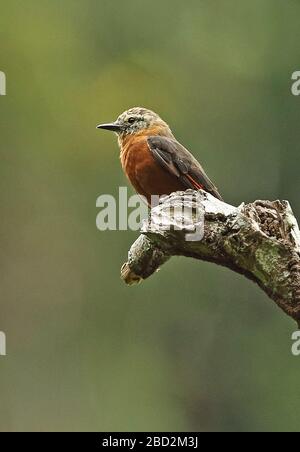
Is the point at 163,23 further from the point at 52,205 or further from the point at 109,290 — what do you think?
the point at 109,290

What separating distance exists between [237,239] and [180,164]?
2.18m

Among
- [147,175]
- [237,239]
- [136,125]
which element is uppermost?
[136,125]

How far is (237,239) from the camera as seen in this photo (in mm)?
4699

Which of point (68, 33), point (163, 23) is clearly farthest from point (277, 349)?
point (68, 33)

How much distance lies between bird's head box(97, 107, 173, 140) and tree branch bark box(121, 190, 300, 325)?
253 cm

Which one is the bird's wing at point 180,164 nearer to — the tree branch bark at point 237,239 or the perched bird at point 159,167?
the perched bird at point 159,167

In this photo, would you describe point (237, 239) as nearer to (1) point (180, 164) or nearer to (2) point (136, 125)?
(1) point (180, 164)

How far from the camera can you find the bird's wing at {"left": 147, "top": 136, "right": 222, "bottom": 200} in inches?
264

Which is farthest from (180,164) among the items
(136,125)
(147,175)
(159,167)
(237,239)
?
(237,239)

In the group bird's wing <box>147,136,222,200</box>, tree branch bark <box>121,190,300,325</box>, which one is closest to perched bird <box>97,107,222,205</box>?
bird's wing <box>147,136,222,200</box>

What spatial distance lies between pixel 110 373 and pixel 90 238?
6.53 ft

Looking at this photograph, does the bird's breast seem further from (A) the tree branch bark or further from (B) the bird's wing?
(A) the tree branch bark

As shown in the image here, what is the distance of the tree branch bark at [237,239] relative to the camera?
470 cm

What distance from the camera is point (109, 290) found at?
12.8 m
